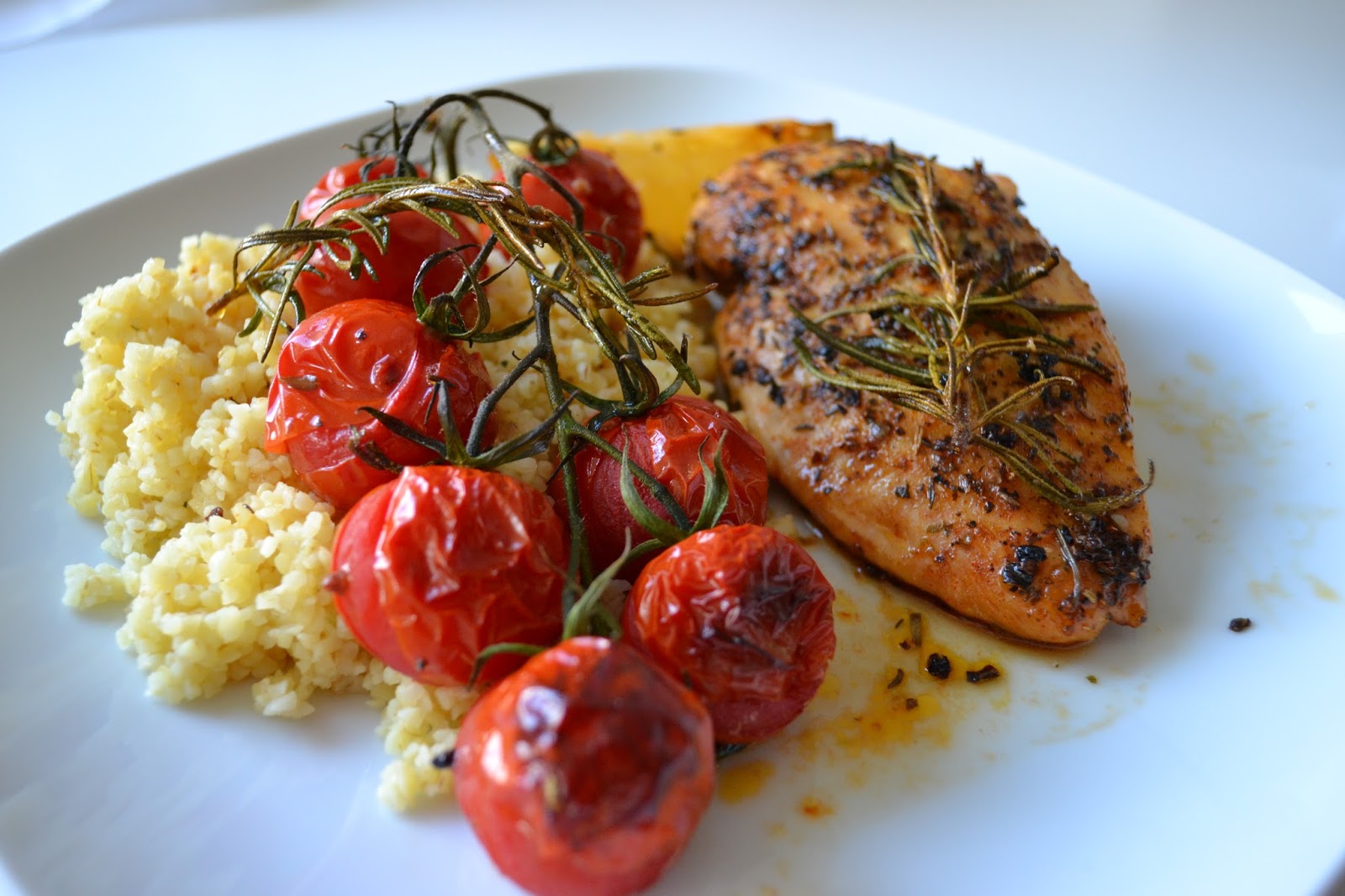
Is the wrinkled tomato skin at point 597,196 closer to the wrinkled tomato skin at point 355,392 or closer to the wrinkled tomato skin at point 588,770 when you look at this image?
the wrinkled tomato skin at point 355,392

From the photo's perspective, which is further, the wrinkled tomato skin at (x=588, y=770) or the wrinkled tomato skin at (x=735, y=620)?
the wrinkled tomato skin at (x=735, y=620)

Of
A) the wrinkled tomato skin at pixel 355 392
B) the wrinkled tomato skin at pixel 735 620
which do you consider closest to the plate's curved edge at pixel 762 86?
the wrinkled tomato skin at pixel 355 392

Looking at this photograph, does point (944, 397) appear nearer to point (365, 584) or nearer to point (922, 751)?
point (922, 751)

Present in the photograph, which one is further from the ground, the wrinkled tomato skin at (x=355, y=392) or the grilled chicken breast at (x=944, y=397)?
the wrinkled tomato skin at (x=355, y=392)

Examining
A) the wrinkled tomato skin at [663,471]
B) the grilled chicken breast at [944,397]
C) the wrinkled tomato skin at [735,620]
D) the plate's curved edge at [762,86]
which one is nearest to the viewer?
the wrinkled tomato skin at [735,620]

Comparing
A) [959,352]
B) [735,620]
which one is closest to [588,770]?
[735,620]

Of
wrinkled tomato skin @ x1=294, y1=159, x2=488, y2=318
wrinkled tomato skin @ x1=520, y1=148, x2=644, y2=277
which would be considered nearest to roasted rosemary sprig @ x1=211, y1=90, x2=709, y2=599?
wrinkled tomato skin @ x1=294, y1=159, x2=488, y2=318

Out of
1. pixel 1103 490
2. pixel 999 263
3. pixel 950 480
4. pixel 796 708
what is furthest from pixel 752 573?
pixel 999 263
